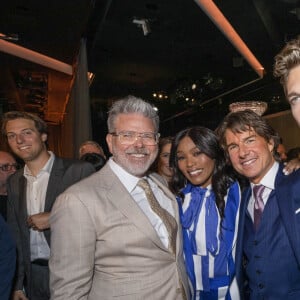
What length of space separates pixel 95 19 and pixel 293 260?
4.33 meters

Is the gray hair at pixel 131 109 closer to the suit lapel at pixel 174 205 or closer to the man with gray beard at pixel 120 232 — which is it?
the man with gray beard at pixel 120 232

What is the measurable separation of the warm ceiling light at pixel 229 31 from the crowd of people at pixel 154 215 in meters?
2.90

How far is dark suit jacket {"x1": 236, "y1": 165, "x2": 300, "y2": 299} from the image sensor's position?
4.88 feet

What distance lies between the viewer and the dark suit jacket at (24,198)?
2172 millimetres

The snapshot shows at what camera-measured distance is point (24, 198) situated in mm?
2209

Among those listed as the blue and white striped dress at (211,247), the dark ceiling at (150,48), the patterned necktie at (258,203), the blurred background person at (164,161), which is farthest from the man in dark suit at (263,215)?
the dark ceiling at (150,48)

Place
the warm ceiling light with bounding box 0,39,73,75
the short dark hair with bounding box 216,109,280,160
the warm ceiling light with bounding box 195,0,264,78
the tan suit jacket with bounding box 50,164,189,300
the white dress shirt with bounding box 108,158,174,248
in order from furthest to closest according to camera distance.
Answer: the warm ceiling light with bounding box 0,39,73,75, the warm ceiling light with bounding box 195,0,264,78, the short dark hair with bounding box 216,109,280,160, the white dress shirt with bounding box 108,158,174,248, the tan suit jacket with bounding box 50,164,189,300

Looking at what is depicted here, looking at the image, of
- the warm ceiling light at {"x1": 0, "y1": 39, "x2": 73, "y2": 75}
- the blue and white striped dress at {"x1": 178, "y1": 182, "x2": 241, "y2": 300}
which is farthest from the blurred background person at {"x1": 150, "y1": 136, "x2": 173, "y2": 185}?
the warm ceiling light at {"x1": 0, "y1": 39, "x2": 73, "y2": 75}

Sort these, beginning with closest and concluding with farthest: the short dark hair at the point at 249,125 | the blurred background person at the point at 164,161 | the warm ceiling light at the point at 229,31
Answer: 1. the short dark hair at the point at 249,125
2. the blurred background person at the point at 164,161
3. the warm ceiling light at the point at 229,31

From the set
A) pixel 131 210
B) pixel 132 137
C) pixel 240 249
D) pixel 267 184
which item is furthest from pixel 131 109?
→ pixel 240 249

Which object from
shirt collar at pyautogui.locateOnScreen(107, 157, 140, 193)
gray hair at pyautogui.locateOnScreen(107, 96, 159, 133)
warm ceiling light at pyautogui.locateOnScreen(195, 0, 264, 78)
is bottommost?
shirt collar at pyautogui.locateOnScreen(107, 157, 140, 193)

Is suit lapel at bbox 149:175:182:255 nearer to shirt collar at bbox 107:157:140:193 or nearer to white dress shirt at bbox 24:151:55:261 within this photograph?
shirt collar at bbox 107:157:140:193

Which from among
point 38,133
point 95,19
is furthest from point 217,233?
point 95,19

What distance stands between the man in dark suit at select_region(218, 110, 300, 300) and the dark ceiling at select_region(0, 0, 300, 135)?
2.74 metres
